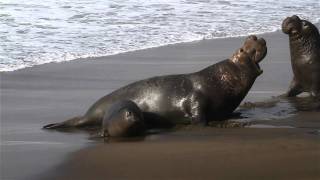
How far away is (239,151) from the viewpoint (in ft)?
14.2

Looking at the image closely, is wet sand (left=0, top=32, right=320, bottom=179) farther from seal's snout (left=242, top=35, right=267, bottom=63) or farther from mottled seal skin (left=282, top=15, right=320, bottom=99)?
seal's snout (left=242, top=35, right=267, bottom=63)

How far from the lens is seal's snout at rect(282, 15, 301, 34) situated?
715 centimetres

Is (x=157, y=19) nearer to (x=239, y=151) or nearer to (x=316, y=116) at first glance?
(x=316, y=116)

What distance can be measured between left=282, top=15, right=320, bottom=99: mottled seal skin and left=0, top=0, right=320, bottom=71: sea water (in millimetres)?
2990

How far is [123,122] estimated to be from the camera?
515 centimetres

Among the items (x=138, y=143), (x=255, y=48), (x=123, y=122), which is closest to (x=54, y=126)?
(x=123, y=122)

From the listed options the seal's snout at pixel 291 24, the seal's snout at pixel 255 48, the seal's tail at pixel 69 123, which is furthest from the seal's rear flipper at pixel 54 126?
the seal's snout at pixel 291 24

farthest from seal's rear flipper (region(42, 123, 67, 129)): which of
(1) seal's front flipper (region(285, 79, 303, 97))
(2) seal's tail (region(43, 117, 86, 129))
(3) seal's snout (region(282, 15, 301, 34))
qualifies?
(3) seal's snout (region(282, 15, 301, 34))

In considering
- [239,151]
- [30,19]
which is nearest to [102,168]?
[239,151]

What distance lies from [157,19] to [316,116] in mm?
7903

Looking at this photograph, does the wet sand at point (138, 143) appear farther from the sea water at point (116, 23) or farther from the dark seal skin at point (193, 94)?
the sea water at point (116, 23)

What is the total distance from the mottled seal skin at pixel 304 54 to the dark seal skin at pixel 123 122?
2167 mm

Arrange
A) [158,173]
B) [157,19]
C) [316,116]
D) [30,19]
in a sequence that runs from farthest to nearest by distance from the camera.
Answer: [157,19], [30,19], [316,116], [158,173]

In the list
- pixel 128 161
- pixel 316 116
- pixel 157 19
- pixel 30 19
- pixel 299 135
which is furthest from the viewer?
pixel 157 19
